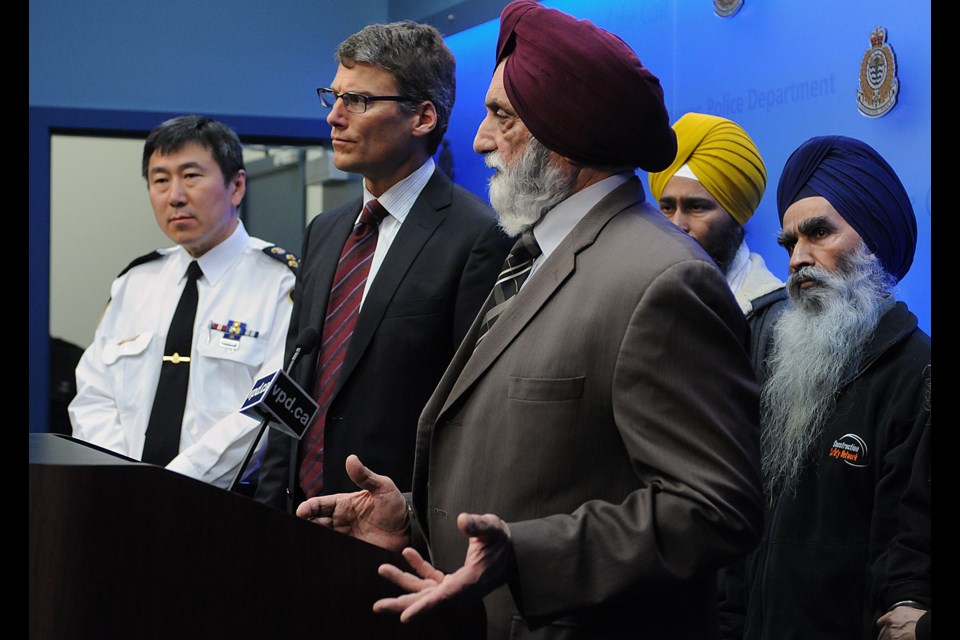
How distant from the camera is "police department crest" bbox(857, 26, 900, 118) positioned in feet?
11.3

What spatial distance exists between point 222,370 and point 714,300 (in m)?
2.17

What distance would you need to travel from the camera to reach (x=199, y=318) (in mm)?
3635

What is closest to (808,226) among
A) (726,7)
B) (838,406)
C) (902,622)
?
(838,406)

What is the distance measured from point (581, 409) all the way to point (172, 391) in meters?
2.15

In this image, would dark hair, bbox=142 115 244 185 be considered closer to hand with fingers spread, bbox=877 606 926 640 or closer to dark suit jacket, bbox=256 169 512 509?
dark suit jacket, bbox=256 169 512 509

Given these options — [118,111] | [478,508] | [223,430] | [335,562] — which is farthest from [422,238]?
[118,111]

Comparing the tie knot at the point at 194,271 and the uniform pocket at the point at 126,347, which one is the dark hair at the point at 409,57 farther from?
the uniform pocket at the point at 126,347

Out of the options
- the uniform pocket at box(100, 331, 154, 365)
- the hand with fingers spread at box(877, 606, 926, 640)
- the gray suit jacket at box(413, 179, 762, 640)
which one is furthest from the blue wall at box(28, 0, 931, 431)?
the gray suit jacket at box(413, 179, 762, 640)

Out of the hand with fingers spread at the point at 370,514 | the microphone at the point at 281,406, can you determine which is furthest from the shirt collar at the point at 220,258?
the hand with fingers spread at the point at 370,514

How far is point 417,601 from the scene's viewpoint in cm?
140

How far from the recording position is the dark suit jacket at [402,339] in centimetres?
270

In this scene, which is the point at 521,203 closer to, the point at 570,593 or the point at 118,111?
the point at 570,593

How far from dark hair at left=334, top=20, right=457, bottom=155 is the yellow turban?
0.84m

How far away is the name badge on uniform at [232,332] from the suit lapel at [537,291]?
1.81 meters
